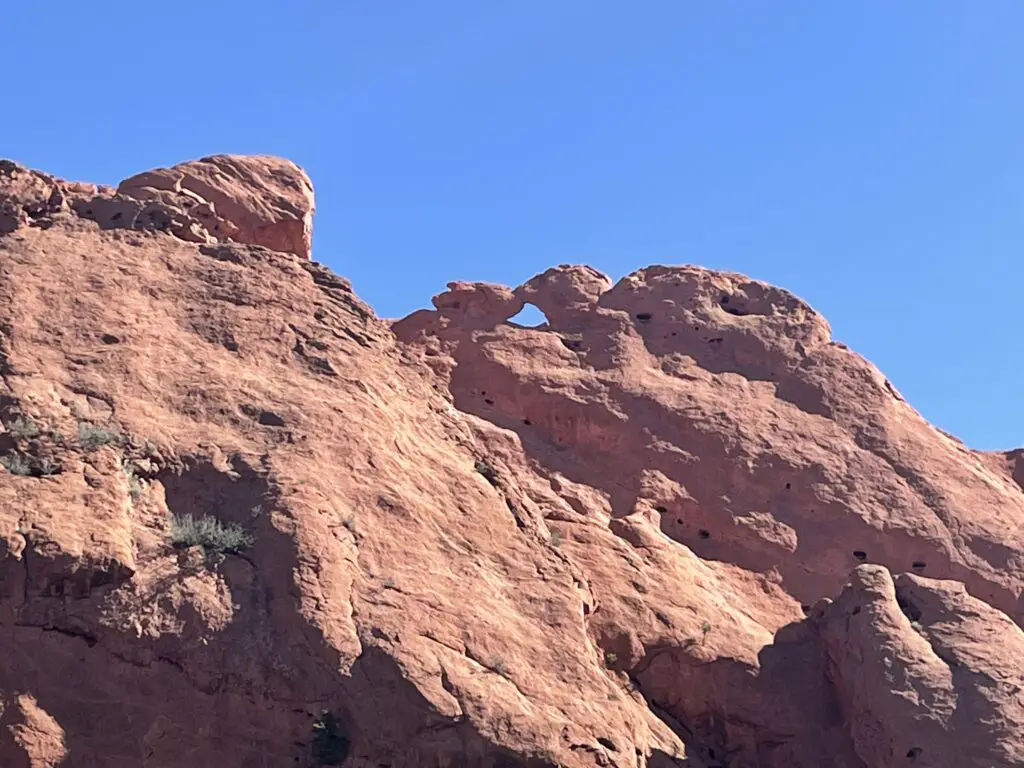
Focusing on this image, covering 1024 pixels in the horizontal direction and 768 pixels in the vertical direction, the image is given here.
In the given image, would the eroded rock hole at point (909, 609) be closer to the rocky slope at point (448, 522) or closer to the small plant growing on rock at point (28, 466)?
the rocky slope at point (448, 522)

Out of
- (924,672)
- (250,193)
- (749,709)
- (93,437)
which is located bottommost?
(93,437)

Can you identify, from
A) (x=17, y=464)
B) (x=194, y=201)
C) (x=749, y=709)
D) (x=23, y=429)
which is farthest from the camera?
(x=194, y=201)

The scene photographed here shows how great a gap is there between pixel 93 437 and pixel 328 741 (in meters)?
4.48

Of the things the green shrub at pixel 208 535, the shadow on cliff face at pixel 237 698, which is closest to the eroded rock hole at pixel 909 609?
the shadow on cliff face at pixel 237 698

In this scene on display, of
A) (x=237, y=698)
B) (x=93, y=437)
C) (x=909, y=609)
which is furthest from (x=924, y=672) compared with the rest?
(x=93, y=437)

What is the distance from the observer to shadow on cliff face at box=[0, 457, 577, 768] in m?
13.1

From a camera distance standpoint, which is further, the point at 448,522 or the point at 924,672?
the point at 924,672

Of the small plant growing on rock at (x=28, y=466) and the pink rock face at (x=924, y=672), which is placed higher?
the pink rock face at (x=924, y=672)

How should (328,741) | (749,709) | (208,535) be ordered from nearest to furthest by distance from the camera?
(328,741) → (208,535) → (749,709)

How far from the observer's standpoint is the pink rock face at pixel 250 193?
76.0ft

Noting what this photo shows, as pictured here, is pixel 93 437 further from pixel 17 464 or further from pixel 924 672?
pixel 924 672

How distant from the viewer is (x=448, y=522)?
55.7 ft

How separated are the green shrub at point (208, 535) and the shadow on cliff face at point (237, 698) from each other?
289mm

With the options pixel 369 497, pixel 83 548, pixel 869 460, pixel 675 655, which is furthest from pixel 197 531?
pixel 869 460
